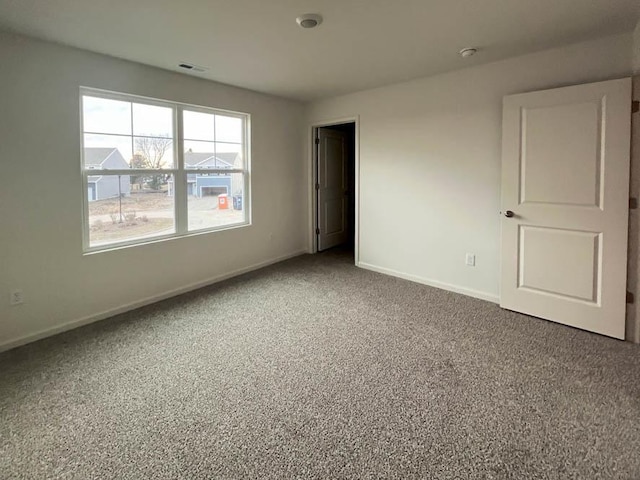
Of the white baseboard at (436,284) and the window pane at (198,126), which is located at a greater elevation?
the window pane at (198,126)

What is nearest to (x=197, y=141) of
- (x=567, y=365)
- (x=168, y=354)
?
(x=168, y=354)

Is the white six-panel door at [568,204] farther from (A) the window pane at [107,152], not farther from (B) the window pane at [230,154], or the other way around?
(A) the window pane at [107,152]

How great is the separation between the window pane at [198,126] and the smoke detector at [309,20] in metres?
1.98

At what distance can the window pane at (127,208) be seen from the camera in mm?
3332

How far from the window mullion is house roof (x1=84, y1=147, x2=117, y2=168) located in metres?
→ 0.70

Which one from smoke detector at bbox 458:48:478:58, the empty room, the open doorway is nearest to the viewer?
the empty room

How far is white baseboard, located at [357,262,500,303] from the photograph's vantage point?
3.72 meters

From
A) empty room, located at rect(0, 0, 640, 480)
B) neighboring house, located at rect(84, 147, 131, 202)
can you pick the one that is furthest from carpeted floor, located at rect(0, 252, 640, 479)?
neighboring house, located at rect(84, 147, 131, 202)

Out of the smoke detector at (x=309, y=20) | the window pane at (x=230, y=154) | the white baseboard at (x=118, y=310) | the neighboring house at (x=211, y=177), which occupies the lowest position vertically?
the white baseboard at (x=118, y=310)

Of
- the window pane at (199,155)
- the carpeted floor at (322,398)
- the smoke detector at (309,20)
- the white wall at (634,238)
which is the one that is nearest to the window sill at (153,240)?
the carpeted floor at (322,398)

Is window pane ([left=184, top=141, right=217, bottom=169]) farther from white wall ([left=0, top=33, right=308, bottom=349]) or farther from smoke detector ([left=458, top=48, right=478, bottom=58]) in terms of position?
smoke detector ([left=458, top=48, right=478, bottom=58])

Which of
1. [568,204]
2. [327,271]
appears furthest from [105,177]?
[568,204]

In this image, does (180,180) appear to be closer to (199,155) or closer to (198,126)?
(199,155)

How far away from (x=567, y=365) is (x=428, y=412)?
1.21 meters
